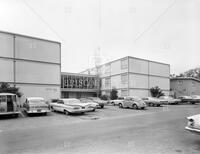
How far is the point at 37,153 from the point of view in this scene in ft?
17.2

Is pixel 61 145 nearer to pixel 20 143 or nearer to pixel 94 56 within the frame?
pixel 20 143

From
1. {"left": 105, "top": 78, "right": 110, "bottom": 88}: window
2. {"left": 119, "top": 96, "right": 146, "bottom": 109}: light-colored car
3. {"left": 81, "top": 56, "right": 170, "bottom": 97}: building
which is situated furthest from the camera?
{"left": 105, "top": 78, "right": 110, "bottom": 88}: window

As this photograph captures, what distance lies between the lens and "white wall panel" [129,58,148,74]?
3519cm

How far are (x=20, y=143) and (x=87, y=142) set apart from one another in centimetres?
248

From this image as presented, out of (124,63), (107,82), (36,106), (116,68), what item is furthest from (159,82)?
(36,106)

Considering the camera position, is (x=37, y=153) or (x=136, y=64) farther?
(x=136, y=64)

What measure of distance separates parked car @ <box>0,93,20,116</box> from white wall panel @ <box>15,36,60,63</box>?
35.5 ft

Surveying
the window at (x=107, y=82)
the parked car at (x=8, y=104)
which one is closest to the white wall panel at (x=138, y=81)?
the window at (x=107, y=82)

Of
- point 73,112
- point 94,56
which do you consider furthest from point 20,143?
point 94,56

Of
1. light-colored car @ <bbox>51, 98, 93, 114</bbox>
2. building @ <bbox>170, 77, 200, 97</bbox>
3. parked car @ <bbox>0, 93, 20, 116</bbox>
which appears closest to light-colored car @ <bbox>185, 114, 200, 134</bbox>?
light-colored car @ <bbox>51, 98, 93, 114</bbox>

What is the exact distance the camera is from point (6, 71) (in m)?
22.3

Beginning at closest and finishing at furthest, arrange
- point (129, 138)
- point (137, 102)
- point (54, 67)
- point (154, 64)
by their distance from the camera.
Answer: point (129, 138) → point (137, 102) → point (54, 67) → point (154, 64)

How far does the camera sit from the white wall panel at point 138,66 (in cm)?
3519

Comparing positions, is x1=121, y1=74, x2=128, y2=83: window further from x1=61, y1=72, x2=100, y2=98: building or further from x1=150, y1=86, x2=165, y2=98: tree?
x1=61, y1=72, x2=100, y2=98: building
